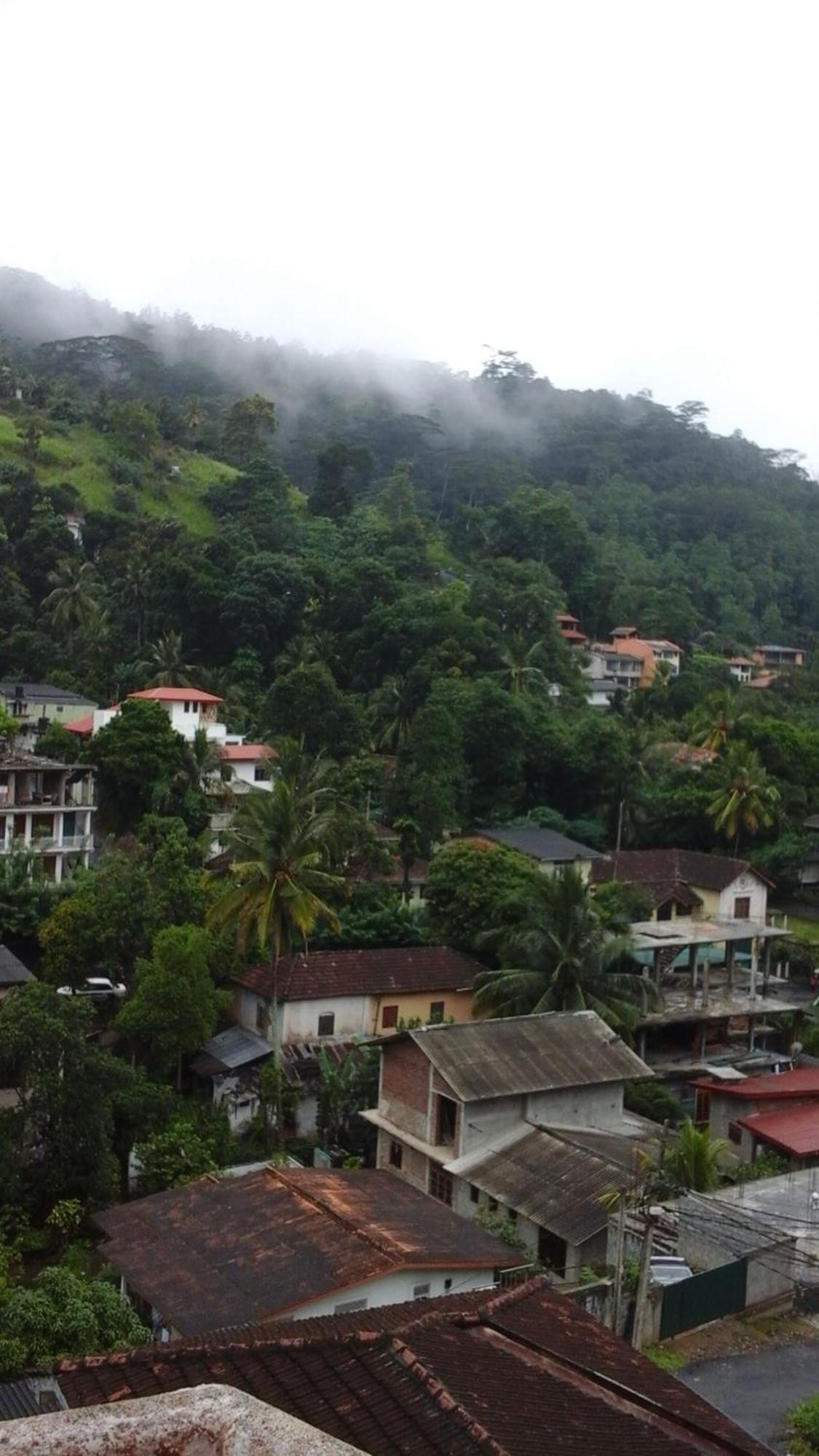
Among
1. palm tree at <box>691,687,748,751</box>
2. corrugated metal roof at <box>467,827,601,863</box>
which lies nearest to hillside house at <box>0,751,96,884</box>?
corrugated metal roof at <box>467,827,601,863</box>

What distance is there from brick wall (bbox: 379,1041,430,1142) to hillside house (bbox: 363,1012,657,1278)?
1.1 inches

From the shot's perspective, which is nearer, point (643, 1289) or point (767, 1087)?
point (643, 1289)

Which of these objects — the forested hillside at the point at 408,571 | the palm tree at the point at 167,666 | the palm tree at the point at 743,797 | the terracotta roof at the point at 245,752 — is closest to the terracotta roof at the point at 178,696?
the terracotta roof at the point at 245,752

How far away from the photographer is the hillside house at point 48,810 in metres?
40.6

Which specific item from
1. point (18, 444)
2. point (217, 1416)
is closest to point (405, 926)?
point (217, 1416)

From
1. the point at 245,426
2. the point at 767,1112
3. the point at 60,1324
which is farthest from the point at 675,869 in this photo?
the point at 245,426

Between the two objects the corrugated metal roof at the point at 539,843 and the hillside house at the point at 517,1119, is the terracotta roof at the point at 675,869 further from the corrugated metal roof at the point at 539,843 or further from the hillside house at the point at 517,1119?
the hillside house at the point at 517,1119

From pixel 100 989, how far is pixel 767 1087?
16.5 meters

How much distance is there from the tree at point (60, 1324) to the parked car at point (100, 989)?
1547cm

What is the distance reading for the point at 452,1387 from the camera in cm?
835

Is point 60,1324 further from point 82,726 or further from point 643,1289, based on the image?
point 82,726

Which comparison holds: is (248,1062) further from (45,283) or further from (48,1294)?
(45,283)

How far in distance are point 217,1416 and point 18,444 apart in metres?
87.1

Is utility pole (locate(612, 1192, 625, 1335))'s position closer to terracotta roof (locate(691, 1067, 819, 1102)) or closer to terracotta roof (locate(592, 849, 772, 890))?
terracotta roof (locate(691, 1067, 819, 1102))
